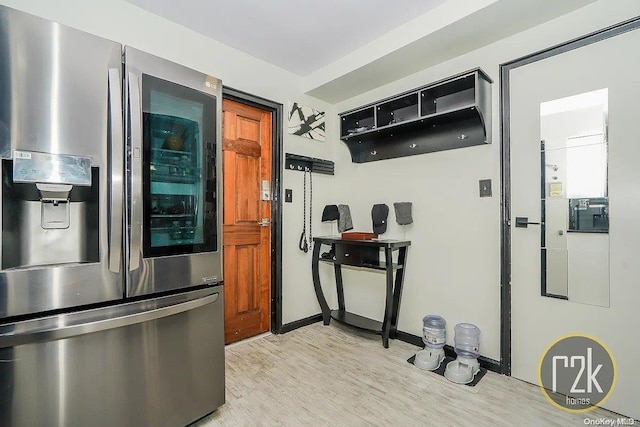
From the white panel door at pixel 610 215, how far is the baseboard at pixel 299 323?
6.03ft

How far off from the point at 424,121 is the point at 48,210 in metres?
2.51

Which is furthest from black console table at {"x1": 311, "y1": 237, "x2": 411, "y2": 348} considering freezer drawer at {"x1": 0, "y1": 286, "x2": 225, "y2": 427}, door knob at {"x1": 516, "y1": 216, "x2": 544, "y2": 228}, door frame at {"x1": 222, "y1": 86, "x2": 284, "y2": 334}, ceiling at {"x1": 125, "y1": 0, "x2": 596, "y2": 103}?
ceiling at {"x1": 125, "y1": 0, "x2": 596, "y2": 103}

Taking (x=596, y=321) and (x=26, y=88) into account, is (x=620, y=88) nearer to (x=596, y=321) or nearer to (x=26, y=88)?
(x=596, y=321)

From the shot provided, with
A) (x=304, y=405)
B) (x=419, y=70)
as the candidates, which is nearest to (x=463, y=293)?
(x=304, y=405)

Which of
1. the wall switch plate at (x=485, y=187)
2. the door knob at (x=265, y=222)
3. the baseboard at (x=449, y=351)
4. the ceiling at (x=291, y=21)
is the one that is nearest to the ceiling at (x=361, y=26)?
the ceiling at (x=291, y=21)

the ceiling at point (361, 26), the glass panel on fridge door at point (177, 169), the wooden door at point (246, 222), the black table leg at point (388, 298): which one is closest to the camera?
the glass panel on fridge door at point (177, 169)

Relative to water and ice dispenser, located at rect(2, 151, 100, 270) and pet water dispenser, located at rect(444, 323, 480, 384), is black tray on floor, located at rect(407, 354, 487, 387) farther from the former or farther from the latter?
water and ice dispenser, located at rect(2, 151, 100, 270)

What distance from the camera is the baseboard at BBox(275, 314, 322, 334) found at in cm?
301

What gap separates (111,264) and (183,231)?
0.37m

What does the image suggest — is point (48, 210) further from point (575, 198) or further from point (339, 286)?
point (575, 198)

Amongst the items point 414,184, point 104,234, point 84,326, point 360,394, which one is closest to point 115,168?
point 104,234

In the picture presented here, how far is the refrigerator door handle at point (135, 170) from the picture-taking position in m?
1.38

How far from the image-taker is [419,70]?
2754mm

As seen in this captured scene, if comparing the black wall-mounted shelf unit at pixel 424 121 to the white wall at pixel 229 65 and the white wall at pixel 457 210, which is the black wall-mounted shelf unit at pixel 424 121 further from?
the white wall at pixel 229 65
